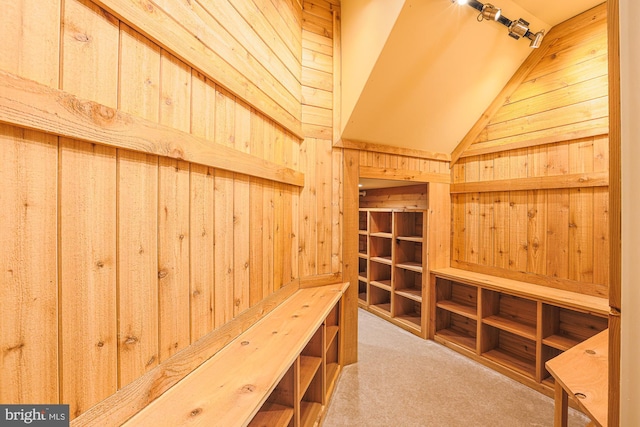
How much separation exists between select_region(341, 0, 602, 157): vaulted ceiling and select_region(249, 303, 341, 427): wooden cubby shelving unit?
167 cm

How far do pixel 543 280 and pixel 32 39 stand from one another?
3329mm

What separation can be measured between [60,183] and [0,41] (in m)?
0.33

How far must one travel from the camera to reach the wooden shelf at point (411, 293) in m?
3.19

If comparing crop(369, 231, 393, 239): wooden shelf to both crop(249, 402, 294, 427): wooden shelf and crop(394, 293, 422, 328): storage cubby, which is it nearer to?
crop(394, 293, 422, 328): storage cubby

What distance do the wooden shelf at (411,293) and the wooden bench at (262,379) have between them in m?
1.50

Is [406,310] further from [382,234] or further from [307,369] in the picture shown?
[307,369]

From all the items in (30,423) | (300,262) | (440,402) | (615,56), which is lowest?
(440,402)

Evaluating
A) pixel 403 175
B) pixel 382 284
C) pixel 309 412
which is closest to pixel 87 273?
pixel 309 412

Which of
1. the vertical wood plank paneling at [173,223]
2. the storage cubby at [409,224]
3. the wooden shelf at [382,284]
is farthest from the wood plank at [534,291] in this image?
the vertical wood plank paneling at [173,223]

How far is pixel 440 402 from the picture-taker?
2035 millimetres

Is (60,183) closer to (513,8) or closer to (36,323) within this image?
(36,323)

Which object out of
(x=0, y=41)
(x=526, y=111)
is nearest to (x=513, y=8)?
(x=526, y=111)

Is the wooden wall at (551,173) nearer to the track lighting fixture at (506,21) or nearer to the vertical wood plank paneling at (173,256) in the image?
the track lighting fixture at (506,21)

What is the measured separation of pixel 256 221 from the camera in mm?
1546
